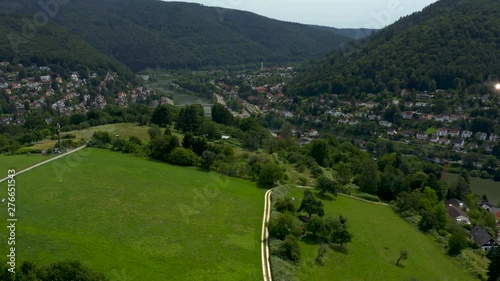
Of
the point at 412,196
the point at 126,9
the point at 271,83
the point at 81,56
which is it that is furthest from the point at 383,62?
the point at 126,9

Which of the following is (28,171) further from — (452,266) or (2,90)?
(2,90)

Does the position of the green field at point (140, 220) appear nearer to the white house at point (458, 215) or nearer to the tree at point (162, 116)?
the tree at point (162, 116)

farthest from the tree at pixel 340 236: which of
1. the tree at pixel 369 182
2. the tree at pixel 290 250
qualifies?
the tree at pixel 369 182

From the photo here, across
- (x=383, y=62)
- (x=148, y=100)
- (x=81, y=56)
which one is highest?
(x=383, y=62)

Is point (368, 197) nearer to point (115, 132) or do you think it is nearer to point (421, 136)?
point (115, 132)

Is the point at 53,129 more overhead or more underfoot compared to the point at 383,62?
more underfoot

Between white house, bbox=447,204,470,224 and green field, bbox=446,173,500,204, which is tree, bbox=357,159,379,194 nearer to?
Result: white house, bbox=447,204,470,224

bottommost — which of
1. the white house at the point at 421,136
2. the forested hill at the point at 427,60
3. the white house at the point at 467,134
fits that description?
the white house at the point at 421,136
